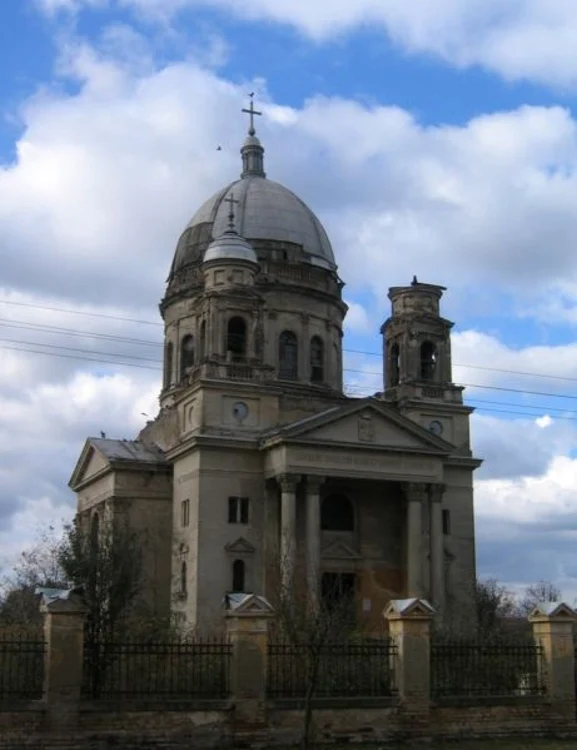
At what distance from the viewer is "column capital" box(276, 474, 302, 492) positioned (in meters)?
38.5

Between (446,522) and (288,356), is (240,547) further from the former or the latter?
(288,356)

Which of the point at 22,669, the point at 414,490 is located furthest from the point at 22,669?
the point at 414,490

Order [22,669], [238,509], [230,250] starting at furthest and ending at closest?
[230,250], [238,509], [22,669]

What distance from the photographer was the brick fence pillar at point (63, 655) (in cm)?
1866

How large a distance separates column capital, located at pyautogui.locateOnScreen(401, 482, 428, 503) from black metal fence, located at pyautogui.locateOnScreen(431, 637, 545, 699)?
17694 mm

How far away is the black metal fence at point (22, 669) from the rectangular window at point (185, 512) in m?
20.0

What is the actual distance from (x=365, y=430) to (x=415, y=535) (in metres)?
4.34

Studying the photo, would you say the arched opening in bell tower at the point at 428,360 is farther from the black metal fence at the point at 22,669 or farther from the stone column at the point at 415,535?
the black metal fence at the point at 22,669

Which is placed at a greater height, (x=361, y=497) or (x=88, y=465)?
(x=88, y=465)

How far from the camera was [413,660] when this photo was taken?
70.0ft

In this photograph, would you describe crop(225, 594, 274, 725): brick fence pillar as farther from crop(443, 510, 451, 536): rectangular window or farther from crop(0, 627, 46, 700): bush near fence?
crop(443, 510, 451, 536): rectangular window

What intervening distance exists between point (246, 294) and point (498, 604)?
18235mm

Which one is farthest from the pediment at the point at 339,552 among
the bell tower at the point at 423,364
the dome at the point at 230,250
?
the dome at the point at 230,250

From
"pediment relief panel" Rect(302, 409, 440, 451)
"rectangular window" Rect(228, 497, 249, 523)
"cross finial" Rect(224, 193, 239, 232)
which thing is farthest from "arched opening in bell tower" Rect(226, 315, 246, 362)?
"rectangular window" Rect(228, 497, 249, 523)
